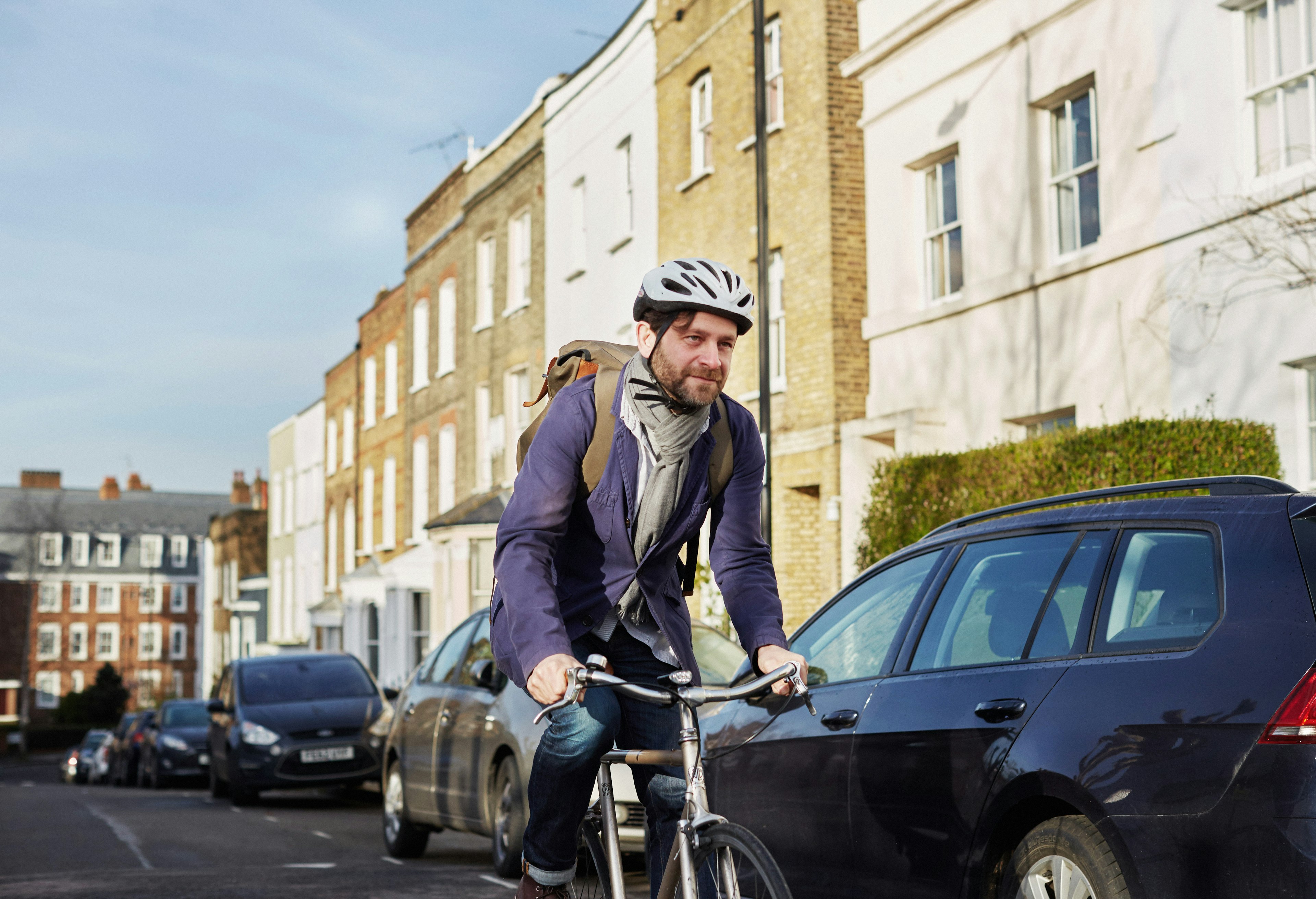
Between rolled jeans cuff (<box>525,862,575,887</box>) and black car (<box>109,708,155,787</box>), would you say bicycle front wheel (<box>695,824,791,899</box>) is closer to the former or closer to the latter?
rolled jeans cuff (<box>525,862,575,887</box>)

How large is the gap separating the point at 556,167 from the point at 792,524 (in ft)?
36.7

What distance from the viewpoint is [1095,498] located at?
497 centimetres

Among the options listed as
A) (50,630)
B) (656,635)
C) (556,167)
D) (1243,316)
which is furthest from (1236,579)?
(50,630)

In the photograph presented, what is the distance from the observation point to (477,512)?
2897 cm

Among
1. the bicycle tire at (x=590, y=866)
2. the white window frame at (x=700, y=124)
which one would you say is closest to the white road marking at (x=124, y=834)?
the bicycle tire at (x=590, y=866)

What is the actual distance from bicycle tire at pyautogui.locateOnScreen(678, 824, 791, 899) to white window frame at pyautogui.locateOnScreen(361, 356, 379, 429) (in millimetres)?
38560

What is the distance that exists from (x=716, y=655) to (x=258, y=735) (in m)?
8.63

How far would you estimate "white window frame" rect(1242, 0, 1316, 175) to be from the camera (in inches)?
482

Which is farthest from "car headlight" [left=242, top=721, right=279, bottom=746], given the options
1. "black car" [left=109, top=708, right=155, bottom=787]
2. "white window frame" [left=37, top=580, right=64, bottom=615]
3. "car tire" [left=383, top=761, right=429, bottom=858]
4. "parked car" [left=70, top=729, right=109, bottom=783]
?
"white window frame" [left=37, top=580, right=64, bottom=615]

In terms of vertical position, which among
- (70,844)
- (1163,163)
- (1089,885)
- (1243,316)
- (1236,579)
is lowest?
(70,844)

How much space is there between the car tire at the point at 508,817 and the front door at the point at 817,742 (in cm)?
311

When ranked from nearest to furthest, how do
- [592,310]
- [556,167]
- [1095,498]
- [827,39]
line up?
[1095,498]
[827,39]
[592,310]
[556,167]

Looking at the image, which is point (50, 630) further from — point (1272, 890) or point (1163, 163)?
point (1272, 890)

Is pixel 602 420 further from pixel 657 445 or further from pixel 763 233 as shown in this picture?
pixel 763 233
